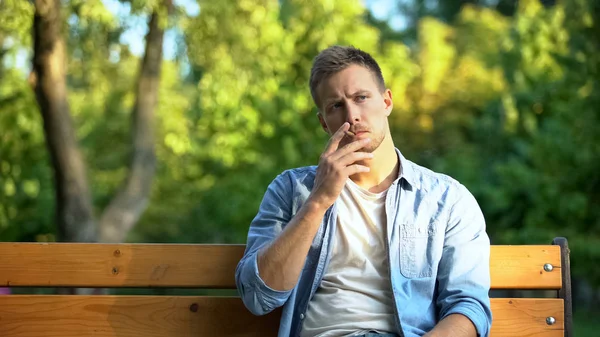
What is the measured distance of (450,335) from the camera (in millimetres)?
3145

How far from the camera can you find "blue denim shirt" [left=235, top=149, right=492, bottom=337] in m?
3.26

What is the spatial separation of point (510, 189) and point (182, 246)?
46.6 feet

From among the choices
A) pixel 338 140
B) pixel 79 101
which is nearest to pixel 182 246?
pixel 338 140

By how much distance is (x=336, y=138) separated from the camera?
10.6 ft

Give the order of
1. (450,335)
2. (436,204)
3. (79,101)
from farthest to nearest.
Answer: (79,101), (436,204), (450,335)

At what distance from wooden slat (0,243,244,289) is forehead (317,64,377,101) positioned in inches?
28.5

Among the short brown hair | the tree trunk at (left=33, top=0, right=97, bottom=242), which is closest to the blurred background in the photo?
the tree trunk at (left=33, top=0, right=97, bottom=242)

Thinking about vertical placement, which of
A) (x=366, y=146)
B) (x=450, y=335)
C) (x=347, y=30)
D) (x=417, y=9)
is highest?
(x=366, y=146)

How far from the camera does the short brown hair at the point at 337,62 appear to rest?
11.3ft

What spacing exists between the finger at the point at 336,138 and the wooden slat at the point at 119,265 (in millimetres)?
677

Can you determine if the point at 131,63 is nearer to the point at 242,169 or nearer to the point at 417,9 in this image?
the point at 242,169

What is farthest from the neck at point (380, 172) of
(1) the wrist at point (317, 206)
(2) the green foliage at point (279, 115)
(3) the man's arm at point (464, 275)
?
(2) the green foliage at point (279, 115)

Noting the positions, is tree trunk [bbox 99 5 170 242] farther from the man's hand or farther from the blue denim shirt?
the man's hand

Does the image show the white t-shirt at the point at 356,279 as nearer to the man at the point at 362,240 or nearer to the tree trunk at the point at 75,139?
the man at the point at 362,240
